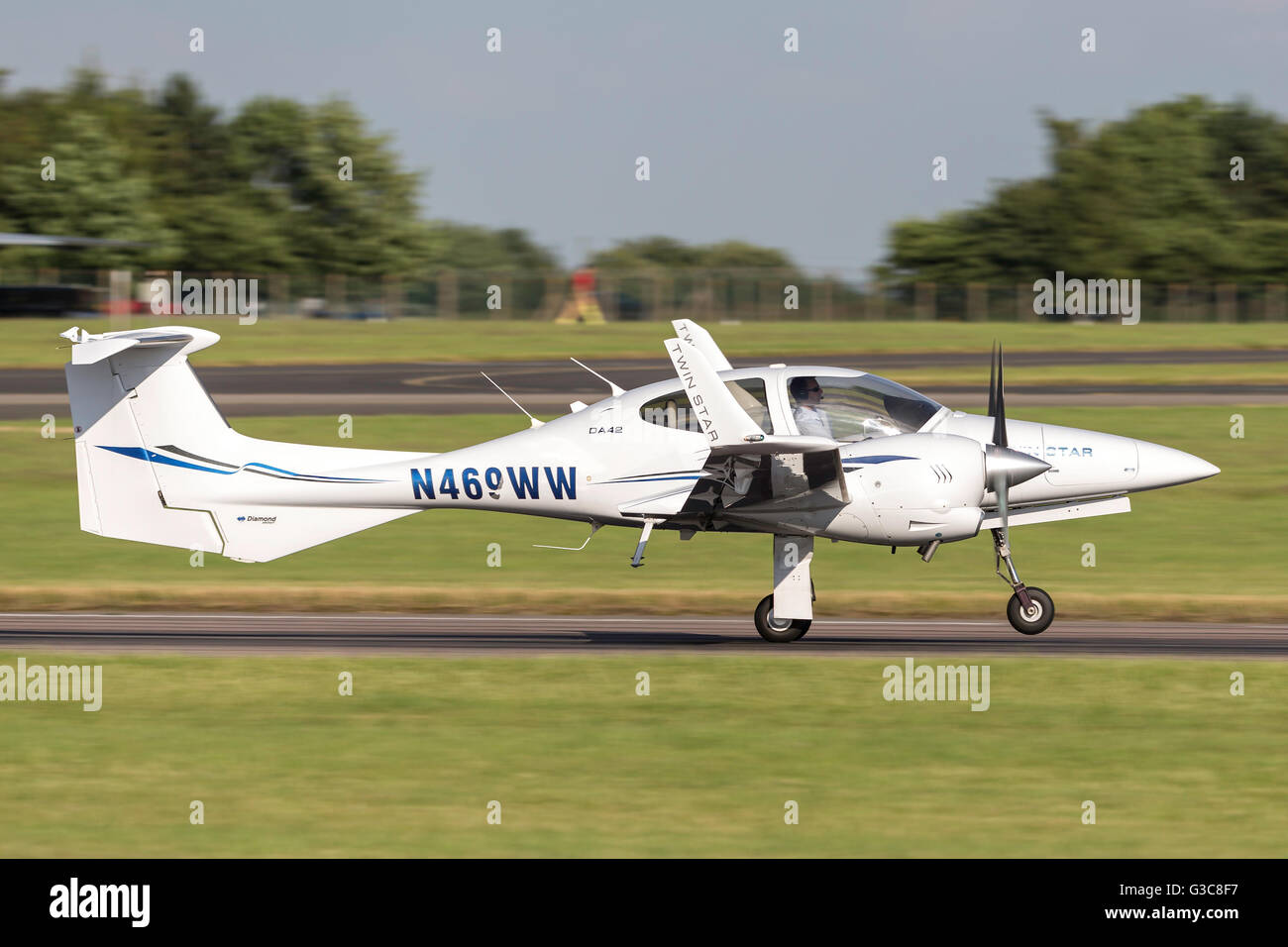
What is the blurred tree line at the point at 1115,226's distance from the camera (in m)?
79.2

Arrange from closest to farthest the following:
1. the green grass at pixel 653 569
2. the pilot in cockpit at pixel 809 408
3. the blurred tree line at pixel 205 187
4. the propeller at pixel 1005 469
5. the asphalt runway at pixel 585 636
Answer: the propeller at pixel 1005 469
the pilot in cockpit at pixel 809 408
the asphalt runway at pixel 585 636
the green grass at pixel 653 569
the blurred tree line at pixel 205 187

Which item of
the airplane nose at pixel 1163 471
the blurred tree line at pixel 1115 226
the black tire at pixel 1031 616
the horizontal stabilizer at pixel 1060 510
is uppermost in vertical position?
the blurred tree line at pixel 1115 226

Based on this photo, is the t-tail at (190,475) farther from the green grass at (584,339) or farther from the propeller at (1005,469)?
the green grass at (584,339)

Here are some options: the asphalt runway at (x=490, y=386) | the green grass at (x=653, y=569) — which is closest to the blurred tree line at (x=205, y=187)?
the asphalt runway at (x=490, y=386)

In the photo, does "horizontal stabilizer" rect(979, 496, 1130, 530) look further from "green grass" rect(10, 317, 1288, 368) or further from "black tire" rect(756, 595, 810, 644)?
"green grass" rect(10, 317, 1288, 368)

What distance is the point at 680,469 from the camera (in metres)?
16.5

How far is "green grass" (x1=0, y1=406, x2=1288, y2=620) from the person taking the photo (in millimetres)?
19531

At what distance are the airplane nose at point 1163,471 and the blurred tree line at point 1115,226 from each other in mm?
64013

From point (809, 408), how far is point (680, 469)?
1523 mm

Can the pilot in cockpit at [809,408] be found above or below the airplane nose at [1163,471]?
above

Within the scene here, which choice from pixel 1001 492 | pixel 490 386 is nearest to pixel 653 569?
pixel 1001 492

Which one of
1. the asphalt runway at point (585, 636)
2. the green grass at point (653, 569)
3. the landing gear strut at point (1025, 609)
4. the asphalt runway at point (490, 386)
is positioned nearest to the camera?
the asphalt runway at point (585, 636)

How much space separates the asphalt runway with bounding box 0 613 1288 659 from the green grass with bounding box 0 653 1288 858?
737 millimetres

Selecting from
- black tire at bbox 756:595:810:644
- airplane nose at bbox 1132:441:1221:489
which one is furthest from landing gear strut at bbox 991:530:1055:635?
black tire at bbox 756:595:810:644
